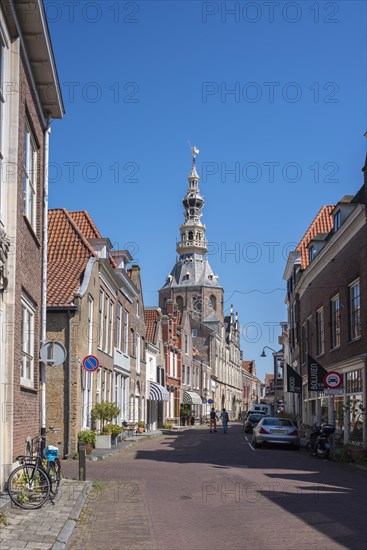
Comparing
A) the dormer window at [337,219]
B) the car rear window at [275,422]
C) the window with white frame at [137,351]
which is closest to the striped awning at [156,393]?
the window with white frame at [137,351]

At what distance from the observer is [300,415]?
4328 centimetres

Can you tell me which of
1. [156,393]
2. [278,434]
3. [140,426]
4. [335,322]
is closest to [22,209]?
[278,434]

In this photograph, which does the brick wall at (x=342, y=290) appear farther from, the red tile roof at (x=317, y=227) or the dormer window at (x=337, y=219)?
the red tile roof at (x=317, y=227)

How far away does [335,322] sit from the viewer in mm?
31000

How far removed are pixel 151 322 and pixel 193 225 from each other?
206 feet

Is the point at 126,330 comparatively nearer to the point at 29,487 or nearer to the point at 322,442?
the point at 322,442

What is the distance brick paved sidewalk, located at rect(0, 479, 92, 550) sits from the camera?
8.47 meters

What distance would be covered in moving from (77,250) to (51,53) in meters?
14.4

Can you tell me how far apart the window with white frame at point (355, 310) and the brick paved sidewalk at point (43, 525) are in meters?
15.6

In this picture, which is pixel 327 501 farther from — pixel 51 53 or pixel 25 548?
pixel 51 53

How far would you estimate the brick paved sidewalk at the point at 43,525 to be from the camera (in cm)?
847

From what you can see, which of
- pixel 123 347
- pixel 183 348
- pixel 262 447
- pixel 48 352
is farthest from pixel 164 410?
pixel 48 352

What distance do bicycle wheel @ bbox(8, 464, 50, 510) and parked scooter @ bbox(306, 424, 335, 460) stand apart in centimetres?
1414

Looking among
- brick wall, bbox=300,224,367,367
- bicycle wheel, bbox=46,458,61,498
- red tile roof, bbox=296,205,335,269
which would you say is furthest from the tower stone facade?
bicycle wheel, bbox=46,458,61,498
